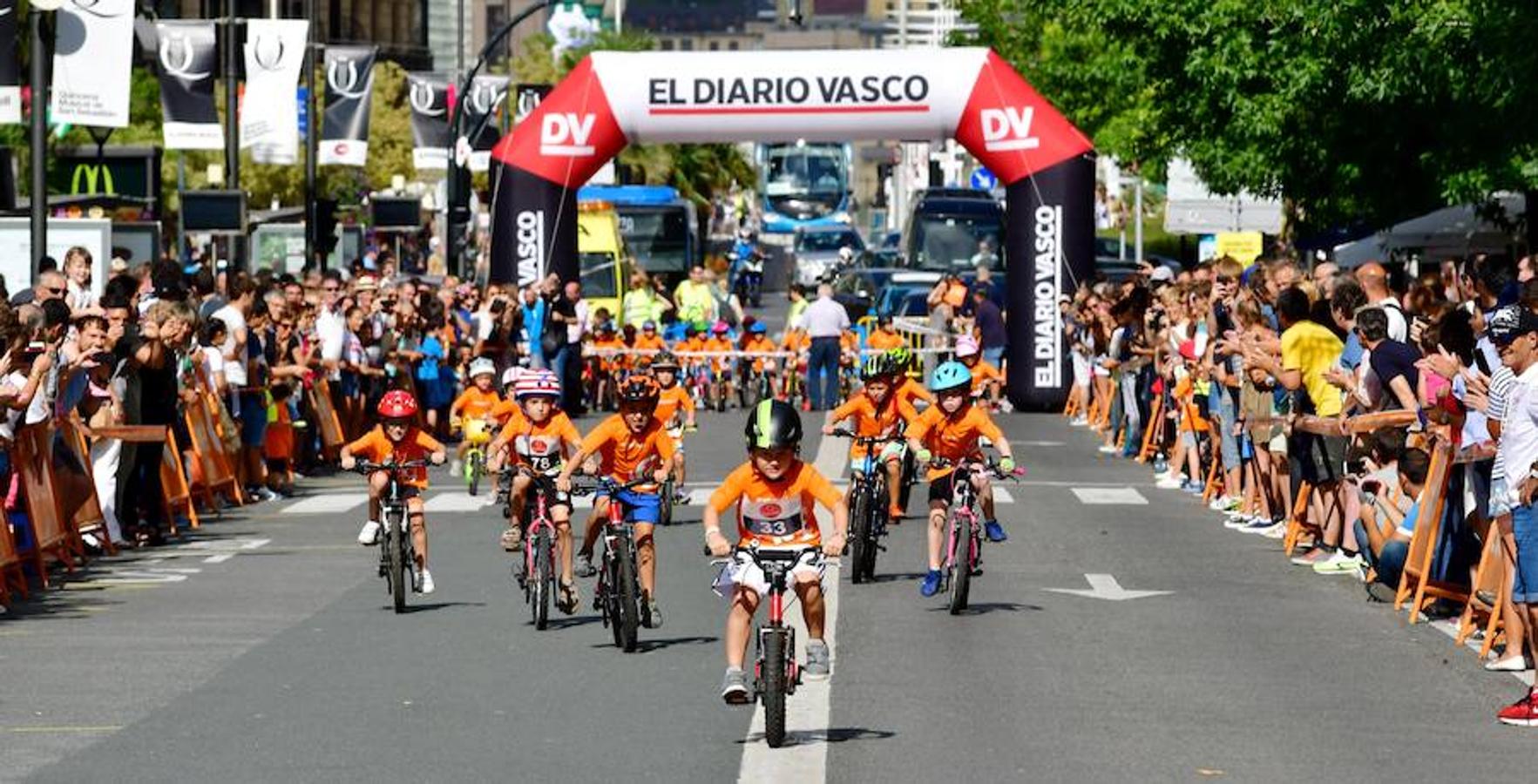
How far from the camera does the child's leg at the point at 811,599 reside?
12461mm

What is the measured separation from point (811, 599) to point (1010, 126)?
24.9 metres

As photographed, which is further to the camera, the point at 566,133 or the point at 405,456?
the point at 566,133

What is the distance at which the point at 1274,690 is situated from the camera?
13945 mm

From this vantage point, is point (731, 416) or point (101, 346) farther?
point (731, 416)

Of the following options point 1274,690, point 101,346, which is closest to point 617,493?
point 1274,690

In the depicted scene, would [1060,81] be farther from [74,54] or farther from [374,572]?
[374,572]

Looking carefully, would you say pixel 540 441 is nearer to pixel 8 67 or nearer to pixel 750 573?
pixel 750 573

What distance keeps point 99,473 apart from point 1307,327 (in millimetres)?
8223

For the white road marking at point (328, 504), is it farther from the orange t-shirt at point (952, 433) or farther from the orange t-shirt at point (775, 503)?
the orange t-shirt at point (775, 503)

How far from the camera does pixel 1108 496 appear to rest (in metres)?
26.4

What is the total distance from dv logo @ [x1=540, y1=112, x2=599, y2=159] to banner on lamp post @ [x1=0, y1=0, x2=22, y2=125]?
12.4 meters

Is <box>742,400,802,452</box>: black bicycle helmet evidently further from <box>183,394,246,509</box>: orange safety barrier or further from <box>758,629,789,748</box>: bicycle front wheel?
<box>183,394,246,509</box>: orange safety barrier

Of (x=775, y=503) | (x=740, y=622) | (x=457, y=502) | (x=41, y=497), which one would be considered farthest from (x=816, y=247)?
(x=740, y=622)

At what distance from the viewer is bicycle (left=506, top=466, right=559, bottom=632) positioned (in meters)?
16.4
